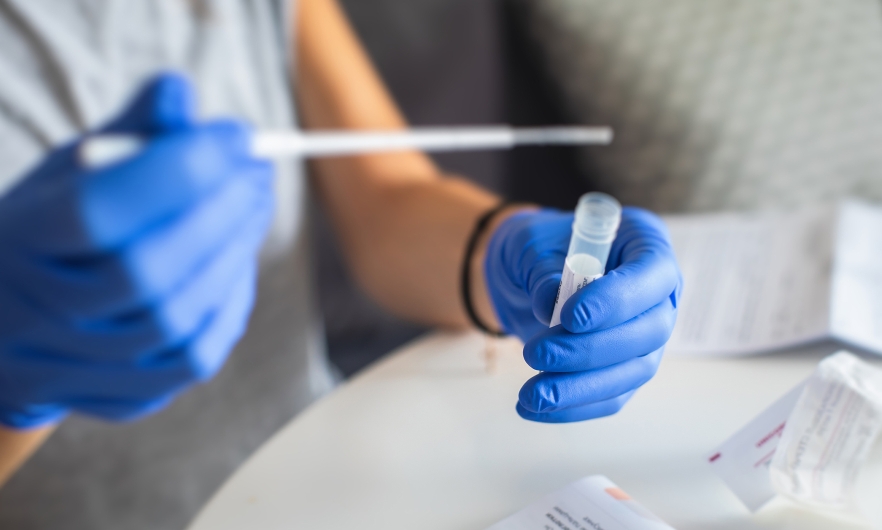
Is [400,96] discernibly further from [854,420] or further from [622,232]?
[854,420]

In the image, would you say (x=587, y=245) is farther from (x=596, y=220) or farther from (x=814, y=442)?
(x=814, y=442)

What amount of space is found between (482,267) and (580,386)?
7.1 inches

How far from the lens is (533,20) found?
822 mm

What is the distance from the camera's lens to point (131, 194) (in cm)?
24

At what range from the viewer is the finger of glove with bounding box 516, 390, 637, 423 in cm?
31

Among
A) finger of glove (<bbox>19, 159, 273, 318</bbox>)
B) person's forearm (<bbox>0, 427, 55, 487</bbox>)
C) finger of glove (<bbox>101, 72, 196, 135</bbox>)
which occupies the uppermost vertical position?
finger of glove (<bbox>101, 72, 196, 135</bbox>)

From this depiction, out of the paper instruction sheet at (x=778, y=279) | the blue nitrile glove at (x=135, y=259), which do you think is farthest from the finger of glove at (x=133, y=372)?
the paper instruction sheet at (x=778, y=279)

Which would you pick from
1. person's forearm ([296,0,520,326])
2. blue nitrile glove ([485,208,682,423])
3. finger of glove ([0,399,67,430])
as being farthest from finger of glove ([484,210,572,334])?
finger of glove ([0,399,67,430])

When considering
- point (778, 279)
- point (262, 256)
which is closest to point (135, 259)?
point (262, 256)

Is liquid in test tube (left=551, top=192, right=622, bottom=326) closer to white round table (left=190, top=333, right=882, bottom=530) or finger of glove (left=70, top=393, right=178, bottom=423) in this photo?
white round table (left=190, top=333, right=882, bottom=530)

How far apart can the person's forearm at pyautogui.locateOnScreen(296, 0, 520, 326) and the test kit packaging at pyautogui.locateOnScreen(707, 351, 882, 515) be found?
0.84ft

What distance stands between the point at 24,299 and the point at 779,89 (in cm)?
78

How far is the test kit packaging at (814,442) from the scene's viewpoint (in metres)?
0.32

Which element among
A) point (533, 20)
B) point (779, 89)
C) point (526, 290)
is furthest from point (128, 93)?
point (779, 89)
